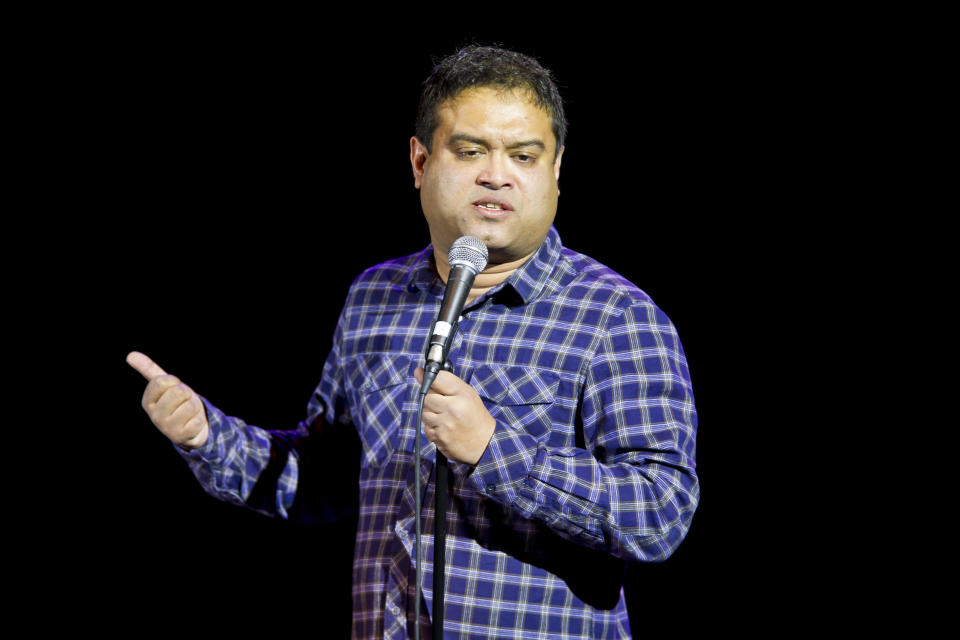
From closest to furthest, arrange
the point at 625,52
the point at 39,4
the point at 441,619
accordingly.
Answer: the point at 441,619
the point at 625,52
the point at 39,4

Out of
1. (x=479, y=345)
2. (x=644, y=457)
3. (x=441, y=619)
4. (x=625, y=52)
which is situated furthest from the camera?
(x=625, y=52)

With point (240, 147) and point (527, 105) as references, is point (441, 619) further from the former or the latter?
point (240, 147)

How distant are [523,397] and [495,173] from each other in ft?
1.40

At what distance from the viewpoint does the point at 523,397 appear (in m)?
1.78

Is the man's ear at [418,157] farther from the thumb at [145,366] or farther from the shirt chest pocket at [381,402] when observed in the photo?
the thumb at [145,366]

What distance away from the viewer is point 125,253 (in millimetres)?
3033

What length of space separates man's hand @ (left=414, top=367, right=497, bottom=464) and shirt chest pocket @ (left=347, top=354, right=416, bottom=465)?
1.17 ft

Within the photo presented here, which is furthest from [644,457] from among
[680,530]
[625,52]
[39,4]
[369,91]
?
[39,4]

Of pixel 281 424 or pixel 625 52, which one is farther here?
pixel 281 424

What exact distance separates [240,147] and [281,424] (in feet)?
2.89

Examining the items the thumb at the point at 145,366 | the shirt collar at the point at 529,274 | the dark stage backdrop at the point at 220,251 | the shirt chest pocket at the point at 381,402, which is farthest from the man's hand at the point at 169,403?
the dark stage backdrop at the point at 220,251

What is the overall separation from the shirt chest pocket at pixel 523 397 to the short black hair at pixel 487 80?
48cm

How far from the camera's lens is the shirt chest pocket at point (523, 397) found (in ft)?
5.82

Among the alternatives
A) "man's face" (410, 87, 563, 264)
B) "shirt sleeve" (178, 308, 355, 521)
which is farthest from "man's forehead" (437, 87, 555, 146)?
"shirt sleeve" (178, 308, 355, 521)
